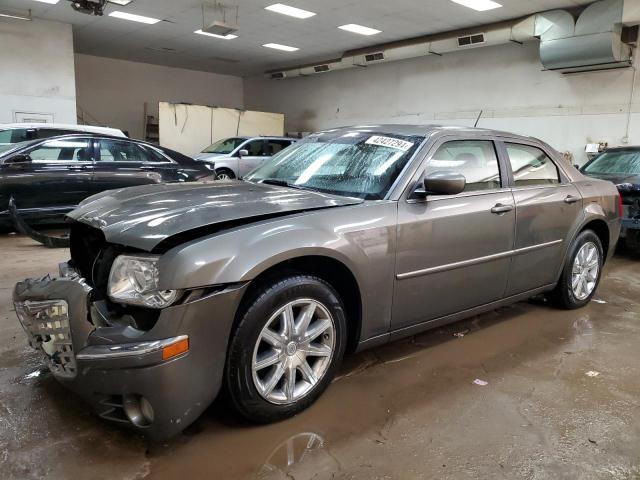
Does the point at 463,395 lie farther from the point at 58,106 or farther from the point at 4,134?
the point at 58,106

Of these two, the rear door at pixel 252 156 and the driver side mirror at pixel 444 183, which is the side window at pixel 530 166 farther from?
the rear door at pixel 252 156

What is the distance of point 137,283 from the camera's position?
1.96 meters

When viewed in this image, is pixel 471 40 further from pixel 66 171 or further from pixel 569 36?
pixel 66 171

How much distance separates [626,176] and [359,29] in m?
8.00

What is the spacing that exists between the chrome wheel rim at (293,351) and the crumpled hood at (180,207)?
0.48 metres

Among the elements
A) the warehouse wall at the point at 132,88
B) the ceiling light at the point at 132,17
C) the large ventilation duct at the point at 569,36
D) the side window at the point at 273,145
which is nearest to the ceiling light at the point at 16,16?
the ceiling light at the point at 132,17

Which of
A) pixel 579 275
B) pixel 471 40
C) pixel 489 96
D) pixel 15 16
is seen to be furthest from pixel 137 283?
pixel 15 16

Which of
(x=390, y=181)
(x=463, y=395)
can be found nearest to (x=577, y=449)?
(x=463, y=395)

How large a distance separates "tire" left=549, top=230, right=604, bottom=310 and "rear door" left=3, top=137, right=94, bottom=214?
5933mm

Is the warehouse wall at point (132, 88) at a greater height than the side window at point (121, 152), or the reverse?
the warehouse wall at point (132, 88)

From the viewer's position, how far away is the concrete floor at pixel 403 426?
6.47 feet

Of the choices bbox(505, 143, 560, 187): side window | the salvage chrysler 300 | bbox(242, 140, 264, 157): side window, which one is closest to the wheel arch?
the salvage chrysler 300

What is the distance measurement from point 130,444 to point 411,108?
1380 centimetres

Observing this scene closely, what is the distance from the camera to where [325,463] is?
2.00 meters
